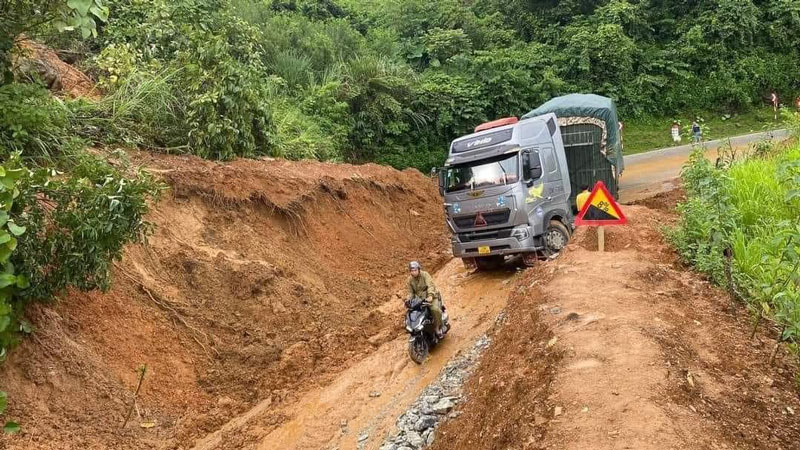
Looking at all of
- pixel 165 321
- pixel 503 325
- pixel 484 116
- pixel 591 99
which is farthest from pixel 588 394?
pixel 484 116

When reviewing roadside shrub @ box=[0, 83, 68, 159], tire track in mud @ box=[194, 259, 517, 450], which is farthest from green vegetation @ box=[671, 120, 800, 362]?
roadside shrub @ box=[0, 83, 68, 159]

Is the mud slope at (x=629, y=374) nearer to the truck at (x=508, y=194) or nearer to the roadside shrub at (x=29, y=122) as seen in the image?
the truck at (x=508, y=194)

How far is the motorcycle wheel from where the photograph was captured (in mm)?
8453

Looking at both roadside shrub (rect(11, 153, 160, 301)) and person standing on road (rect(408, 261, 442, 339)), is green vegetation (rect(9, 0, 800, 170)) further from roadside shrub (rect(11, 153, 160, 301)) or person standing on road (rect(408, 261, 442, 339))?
person standing on road (rect(408, 261, 442, 339))

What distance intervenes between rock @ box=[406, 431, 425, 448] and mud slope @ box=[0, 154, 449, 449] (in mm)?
2085

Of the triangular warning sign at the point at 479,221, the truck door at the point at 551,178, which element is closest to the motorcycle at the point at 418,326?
the triangular warning sign at the point at 479,221

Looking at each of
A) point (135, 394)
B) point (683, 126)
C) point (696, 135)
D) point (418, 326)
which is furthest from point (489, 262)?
point (683, 126)

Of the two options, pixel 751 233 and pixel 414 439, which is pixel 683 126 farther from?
pixel 414 439

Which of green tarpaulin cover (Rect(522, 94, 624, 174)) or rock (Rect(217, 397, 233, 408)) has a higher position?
green tarpaulin cover (Rect(522, 94, 624, 174))

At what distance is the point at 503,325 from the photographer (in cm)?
795

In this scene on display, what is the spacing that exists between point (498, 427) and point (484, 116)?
24.1 m

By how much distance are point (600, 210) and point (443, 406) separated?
3.73 meters

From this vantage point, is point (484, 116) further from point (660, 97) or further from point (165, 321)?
point (165, 321)

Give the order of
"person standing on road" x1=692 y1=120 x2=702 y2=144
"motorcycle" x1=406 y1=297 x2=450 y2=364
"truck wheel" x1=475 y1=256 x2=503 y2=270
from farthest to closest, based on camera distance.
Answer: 1. "person standing on road" x1=692 y1=120 x2=702 y2=144
2. "truck wheel" x1=475 y1=256 x2=503 y2=270
3. "motorcycle" x1=406 y1=297 x2=450 y2=364
